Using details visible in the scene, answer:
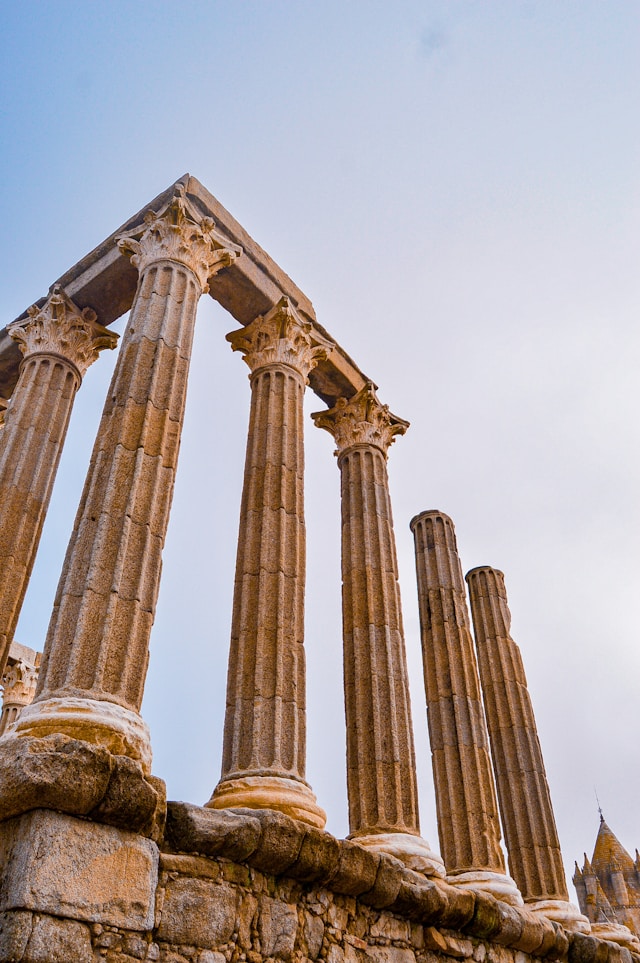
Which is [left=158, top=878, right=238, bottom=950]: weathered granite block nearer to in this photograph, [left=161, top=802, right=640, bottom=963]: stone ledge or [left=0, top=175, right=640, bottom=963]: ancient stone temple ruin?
[left=0, top=175, right=640, bottom=963]: ancient stone temple ruin

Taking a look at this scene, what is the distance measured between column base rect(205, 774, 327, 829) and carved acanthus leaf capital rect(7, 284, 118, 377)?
918 centimetres

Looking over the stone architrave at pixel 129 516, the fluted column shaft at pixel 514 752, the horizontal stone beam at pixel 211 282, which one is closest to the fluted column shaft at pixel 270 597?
the horizontal stone beam at pixel 211 282

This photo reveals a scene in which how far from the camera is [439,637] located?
19.4 m

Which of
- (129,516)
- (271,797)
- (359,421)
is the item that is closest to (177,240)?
(129,516)

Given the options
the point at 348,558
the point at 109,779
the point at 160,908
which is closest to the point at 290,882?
the point at 160,908

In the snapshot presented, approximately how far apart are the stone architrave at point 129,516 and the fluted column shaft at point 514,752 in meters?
13.1

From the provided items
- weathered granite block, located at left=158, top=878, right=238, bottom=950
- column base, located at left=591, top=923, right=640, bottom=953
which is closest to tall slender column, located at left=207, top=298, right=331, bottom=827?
weathered granite block, located at left=158, top=878, right=238, bottom=950

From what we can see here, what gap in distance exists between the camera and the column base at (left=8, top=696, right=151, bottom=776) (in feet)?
27.9

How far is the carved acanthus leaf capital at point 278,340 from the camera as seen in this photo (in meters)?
16.4

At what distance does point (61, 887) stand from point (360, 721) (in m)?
8.80

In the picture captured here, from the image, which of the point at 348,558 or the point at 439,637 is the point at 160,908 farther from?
the point at 439,637

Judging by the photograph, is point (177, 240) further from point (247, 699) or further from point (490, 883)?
point (490, 883)

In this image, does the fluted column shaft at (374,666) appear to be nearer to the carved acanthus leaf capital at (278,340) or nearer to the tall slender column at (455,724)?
the carved acanthus leaf capital at (278,340)

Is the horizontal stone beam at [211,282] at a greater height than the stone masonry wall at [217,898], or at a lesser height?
greater
